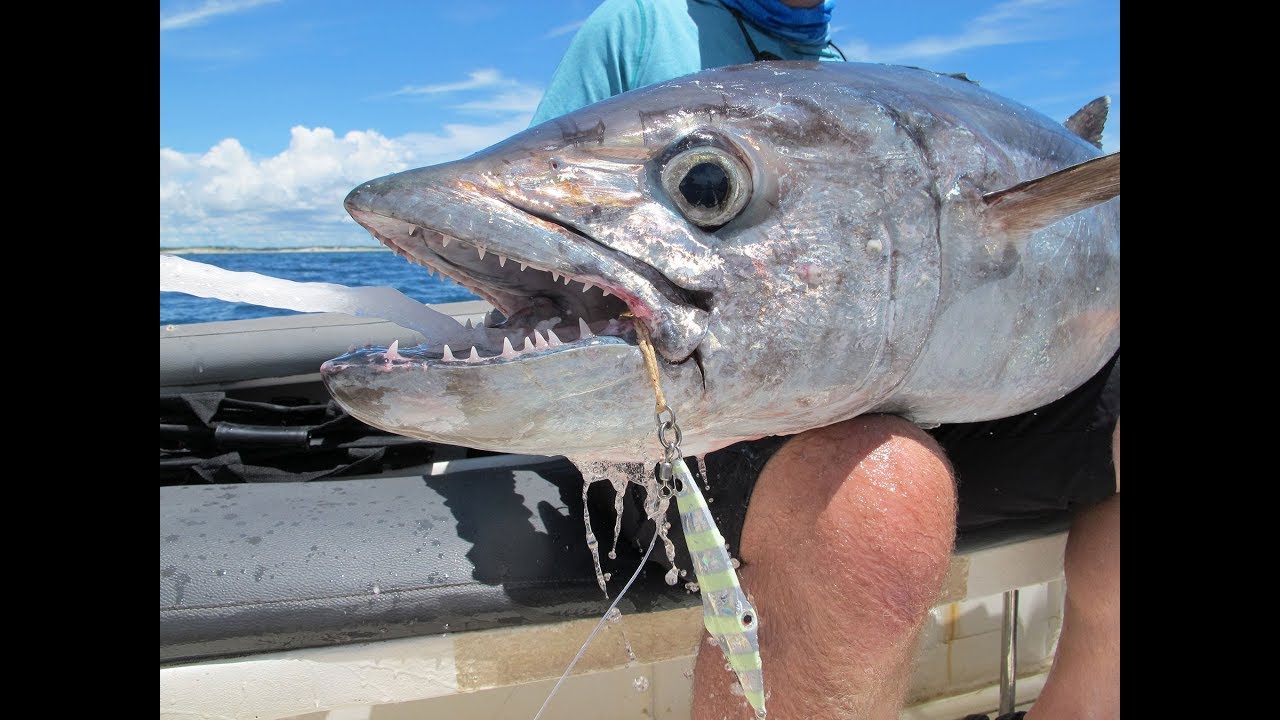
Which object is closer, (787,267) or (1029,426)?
(787,267)

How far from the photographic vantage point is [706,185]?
1191 millimetres

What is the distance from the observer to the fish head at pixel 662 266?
111cm

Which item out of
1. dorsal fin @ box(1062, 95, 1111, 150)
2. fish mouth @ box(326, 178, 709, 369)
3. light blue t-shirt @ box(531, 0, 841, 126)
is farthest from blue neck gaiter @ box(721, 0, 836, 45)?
fish mouth @ box(326, 178, 709, 369)

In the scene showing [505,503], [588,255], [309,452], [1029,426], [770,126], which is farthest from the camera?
[309,452]

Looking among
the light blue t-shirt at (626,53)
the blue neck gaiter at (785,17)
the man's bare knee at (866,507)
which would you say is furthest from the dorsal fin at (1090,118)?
the man's bare knee at (866,507)

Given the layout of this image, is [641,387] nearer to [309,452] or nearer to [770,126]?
[770,126]

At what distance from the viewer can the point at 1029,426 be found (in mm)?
1865

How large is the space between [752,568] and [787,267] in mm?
619

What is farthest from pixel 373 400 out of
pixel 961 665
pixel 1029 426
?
pixel 961 665

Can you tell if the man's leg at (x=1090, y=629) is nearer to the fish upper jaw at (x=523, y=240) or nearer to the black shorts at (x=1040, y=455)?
the black shorts at (x=1040, y=455)

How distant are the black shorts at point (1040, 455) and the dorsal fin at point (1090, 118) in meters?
0.66

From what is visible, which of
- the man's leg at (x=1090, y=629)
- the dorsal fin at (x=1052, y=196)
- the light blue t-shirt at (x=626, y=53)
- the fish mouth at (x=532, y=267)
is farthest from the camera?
the light blue t-shirt at (x=626, y=53)
